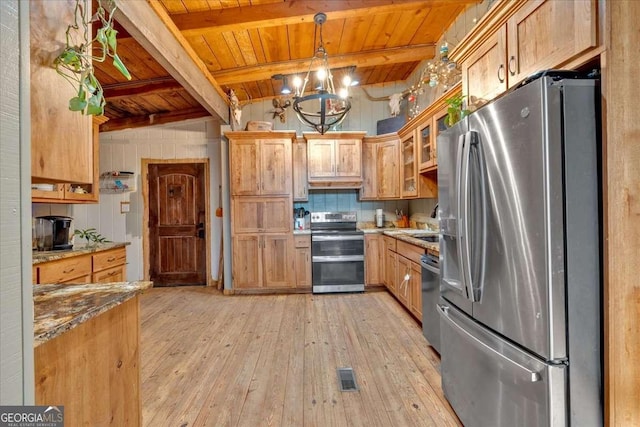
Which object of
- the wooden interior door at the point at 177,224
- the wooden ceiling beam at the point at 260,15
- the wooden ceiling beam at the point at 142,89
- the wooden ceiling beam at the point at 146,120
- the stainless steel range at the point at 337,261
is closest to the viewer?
the wooden ceiling beam at the point at 260,15

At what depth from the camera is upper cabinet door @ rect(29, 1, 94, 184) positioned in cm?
83

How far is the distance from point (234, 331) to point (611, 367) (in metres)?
2.76

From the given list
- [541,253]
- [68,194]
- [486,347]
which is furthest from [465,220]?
[68,194]

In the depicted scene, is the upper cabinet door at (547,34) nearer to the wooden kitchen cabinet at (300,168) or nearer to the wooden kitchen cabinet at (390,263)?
the wooden kitchen cabinet at (390,263)

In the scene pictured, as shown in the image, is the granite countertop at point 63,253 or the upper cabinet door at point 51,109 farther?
the granite countertop at point 63,253

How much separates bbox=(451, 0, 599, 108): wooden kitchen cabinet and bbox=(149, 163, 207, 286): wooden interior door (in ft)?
13.5

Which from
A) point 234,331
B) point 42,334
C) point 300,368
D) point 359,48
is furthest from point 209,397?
point 359,48

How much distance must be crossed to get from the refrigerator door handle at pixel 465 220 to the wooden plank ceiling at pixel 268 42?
1.95m

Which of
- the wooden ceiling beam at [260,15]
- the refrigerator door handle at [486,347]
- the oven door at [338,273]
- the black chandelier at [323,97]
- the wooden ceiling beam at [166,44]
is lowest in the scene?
the oven door at [338,273]

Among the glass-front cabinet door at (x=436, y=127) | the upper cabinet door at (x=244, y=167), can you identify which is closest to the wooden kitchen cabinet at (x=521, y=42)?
the glass-front cabinet door at (x=436, y=127)

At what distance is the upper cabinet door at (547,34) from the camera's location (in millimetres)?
1104

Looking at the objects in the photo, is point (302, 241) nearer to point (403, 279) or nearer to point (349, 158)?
point (349, 158)

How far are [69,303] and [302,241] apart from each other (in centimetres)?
327

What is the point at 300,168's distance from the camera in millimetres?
4469
